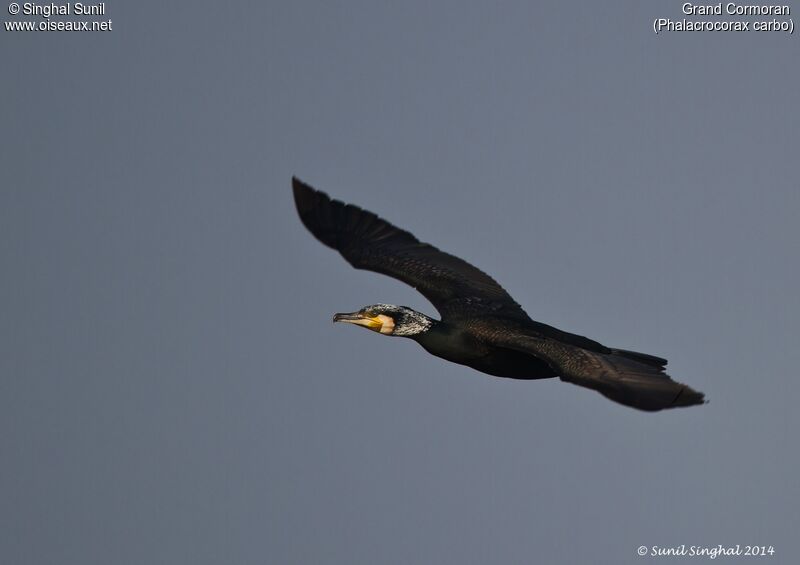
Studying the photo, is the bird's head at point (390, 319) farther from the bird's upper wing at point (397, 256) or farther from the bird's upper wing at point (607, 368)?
the bird's upper wing at point (607, 368)

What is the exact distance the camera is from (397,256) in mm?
25547

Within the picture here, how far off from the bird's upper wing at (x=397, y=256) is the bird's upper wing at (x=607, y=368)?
2026 mm

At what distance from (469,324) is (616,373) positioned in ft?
15.6

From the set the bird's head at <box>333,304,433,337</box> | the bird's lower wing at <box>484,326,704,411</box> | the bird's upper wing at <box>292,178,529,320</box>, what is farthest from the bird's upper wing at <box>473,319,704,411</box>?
the bird's upper wing at <box>292,178,529,320</box>

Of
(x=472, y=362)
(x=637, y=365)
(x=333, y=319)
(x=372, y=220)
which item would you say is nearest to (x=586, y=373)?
→ (x=637, y=365)

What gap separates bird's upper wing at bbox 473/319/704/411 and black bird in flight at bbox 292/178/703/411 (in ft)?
0.04

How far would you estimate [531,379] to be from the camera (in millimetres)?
22719

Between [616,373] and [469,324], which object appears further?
[469,324]

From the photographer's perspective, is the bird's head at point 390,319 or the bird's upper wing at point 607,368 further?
the bird's head at point 390,319

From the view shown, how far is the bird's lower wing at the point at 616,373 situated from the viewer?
17.0 m

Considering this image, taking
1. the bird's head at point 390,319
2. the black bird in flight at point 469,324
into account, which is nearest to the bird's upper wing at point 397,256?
the black bird in flight at point 469,324

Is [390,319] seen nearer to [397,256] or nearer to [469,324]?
[469,324]

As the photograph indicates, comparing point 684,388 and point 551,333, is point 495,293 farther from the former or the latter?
point 684,388

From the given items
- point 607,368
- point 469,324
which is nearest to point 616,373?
point 607,368
